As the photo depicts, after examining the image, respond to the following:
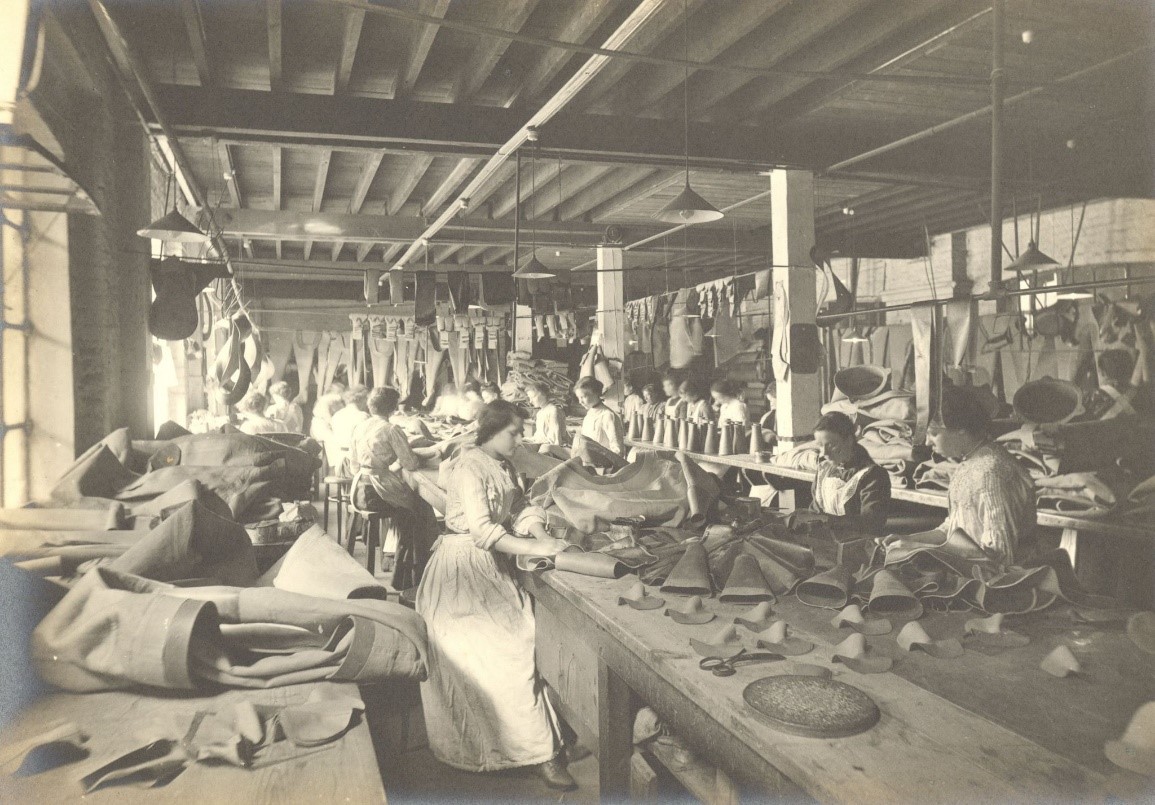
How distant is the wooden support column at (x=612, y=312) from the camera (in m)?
10.7

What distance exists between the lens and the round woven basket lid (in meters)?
1.91

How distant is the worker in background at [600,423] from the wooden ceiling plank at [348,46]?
12.7 feet

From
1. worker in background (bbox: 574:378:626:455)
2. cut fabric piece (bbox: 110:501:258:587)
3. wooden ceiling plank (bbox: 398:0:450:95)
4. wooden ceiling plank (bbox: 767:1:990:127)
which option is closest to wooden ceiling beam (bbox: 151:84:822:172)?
wooden ceiling plank (bbox: 398:0:450:95)

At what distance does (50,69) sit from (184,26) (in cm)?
112

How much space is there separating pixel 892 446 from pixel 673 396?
12.8ft

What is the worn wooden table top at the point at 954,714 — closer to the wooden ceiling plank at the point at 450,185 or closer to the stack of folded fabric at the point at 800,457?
the stack of folded fabric at the point at 800,457

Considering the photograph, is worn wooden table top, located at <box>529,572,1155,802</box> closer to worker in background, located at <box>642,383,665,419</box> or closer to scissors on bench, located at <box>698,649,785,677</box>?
scissors on bench, located at <box>698,649,785,677</box>

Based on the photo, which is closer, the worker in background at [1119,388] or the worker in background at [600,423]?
the worker in background at [1119,388]

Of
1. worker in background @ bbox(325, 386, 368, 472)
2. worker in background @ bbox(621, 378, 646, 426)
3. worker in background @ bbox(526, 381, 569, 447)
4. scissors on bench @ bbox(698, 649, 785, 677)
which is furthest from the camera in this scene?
worker in background @ bbox(621, 378, 646, 426)

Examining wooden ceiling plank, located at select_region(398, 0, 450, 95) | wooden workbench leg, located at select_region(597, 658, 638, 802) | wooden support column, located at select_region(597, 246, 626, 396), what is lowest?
wooden workbench leg, located at select_region(597, 658, 638, 802)

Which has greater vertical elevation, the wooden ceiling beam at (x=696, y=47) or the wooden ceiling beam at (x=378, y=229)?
the wooden ceiling beam at (x=696, y=47)

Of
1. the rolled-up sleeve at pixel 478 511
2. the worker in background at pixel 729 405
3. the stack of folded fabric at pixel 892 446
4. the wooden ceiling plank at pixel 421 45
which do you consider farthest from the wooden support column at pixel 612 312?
the rolled-up sleeve at pixel 478 511

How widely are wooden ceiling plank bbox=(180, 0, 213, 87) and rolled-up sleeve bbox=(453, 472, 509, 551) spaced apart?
2870 millimetres

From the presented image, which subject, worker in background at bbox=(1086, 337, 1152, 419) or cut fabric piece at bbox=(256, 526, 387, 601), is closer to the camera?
cut fabric piece at bbox=(256, 526, 387, 601)
